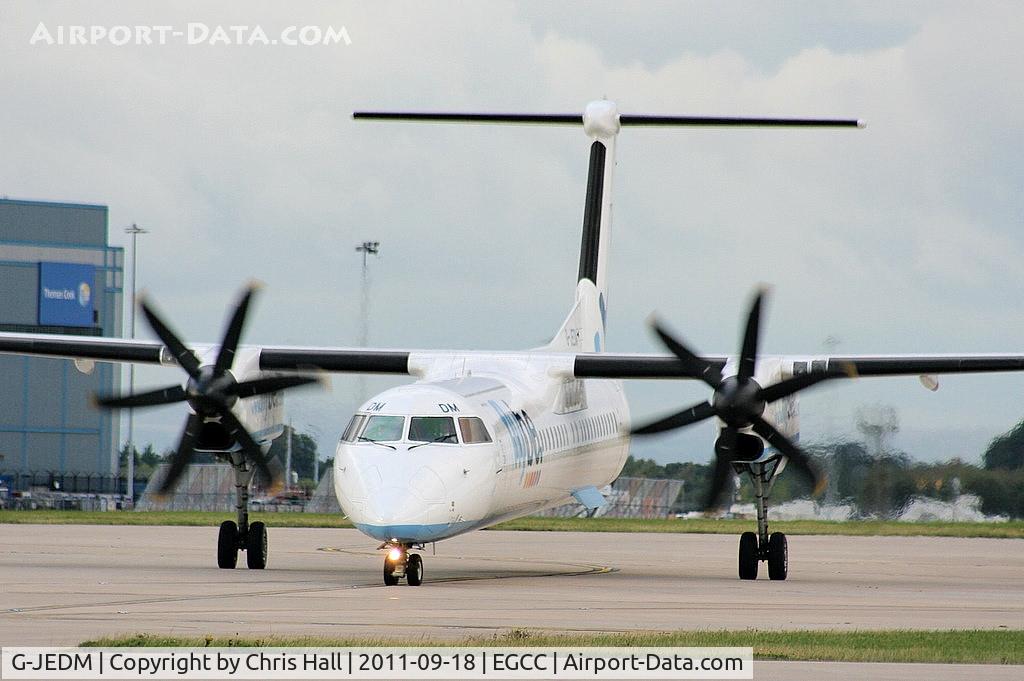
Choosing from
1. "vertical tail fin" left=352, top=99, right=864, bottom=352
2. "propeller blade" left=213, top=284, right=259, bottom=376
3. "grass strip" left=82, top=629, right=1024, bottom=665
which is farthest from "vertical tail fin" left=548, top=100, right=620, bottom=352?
"grass strip" left=82, top=629, right=1024, bottom=665

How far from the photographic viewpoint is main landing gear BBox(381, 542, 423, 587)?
20.9 m

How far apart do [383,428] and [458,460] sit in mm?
1118

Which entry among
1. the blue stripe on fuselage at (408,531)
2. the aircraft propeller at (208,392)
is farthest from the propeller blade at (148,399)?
the blue stripe on fuselage at (408,531)

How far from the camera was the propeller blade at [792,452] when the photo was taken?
24.1 metres

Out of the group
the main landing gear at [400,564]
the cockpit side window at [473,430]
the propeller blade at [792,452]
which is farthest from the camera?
the propeller blade at [792,452]

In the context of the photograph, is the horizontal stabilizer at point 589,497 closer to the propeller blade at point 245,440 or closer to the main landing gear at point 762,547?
the main landing gear at point 762,547

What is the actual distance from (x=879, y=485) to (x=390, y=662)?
31.7 metres

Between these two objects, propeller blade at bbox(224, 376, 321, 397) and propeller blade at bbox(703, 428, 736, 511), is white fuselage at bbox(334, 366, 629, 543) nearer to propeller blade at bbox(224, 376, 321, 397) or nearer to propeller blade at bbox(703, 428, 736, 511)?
propeller blade at bbox(224, 376, 321, 397)

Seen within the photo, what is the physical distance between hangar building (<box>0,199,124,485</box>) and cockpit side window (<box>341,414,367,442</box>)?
197 ft

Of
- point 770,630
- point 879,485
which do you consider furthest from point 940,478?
point 770,630

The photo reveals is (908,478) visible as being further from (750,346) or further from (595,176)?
(750,346)

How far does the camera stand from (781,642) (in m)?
13.9

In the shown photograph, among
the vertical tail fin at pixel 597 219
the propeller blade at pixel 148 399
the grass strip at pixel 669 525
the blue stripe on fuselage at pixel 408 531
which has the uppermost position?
the vertical tail fin at pixel 597 219

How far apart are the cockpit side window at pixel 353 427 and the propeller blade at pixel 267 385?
9.35 ft
